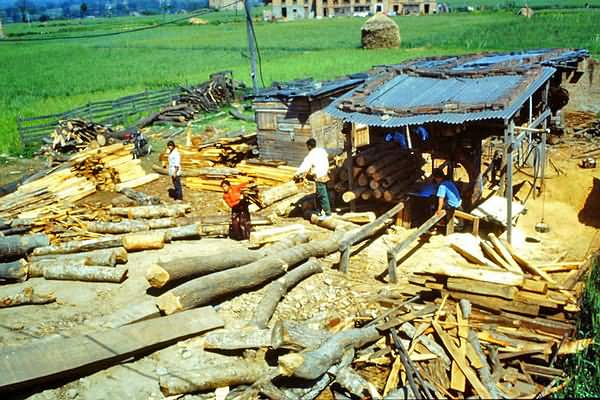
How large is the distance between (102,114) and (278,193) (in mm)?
16305

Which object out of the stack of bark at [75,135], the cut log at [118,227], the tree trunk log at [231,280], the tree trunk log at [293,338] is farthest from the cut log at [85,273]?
the stack of bark at [75,135]

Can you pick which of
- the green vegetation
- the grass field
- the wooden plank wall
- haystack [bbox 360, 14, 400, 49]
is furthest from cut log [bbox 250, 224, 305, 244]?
haystack [bbox 360, 14, 400, 49]

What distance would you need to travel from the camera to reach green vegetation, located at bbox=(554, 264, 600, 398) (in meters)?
6.94

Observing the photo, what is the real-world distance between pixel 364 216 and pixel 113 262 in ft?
18.8

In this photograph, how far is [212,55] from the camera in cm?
5206

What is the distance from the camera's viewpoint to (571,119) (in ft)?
73.7

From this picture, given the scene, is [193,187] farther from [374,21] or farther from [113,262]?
[374,21]

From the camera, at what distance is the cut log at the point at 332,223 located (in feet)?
42.1

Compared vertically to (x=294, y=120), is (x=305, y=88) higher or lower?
higher

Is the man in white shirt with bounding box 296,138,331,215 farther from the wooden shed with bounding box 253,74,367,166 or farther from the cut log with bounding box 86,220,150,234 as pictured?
the wooden shed with bounding box 253,74,367,166

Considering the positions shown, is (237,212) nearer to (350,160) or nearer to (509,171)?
(350,160)

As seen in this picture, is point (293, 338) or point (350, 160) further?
point (350, 160)

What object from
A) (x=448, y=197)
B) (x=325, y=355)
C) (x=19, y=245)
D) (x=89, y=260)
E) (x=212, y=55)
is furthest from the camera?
(x=212, y=55)

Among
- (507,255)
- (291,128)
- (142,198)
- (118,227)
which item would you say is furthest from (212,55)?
(507,255)
